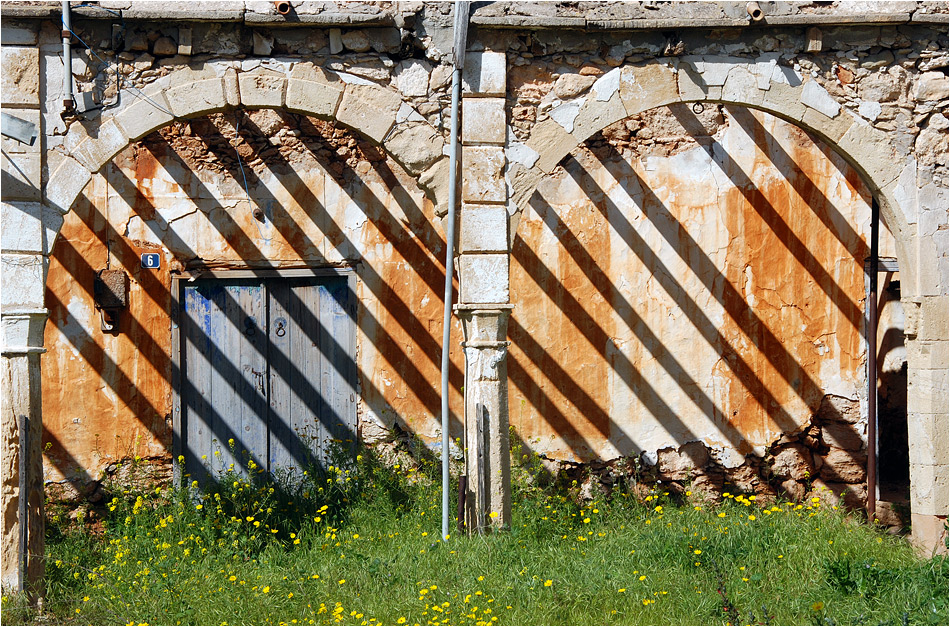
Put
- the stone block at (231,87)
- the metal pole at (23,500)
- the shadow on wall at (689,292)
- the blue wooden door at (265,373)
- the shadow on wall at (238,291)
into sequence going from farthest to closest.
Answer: the shadow on wall at (689,292)
the blue wooden door at (265,373)
the shadow on wall at (238,291)
the stone block at (231,87)
the metal pole at (23,500)

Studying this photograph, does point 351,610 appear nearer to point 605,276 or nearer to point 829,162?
point 605,276

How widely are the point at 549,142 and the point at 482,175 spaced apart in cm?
47

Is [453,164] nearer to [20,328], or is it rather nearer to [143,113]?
[143,113]

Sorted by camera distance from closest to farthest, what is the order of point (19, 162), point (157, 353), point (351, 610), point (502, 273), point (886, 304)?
1. point (351, 610)
2. point (19, 162)
3. point (502, 273)
4. point (157, 353)
5. point (886, 304)

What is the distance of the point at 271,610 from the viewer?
4.84 m

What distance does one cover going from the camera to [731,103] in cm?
564

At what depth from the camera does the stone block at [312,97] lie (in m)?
5.35

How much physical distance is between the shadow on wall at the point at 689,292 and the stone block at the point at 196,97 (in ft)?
9.44

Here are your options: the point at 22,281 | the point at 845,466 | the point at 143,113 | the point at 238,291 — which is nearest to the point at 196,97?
the point at 143,113

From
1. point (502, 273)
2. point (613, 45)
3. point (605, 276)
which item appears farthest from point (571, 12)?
point (605, 276)

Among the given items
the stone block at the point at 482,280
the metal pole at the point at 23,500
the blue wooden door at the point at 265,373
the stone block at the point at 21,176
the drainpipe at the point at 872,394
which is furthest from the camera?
the blue wooden door at the point at 265,373

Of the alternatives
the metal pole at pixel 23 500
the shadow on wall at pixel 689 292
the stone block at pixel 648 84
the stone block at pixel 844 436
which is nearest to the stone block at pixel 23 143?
the metal pole at pixel 23 500

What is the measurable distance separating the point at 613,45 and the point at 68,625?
4.64 metres

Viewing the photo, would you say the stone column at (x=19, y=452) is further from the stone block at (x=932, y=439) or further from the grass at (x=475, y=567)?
the stone block at (x=932, y=439)
